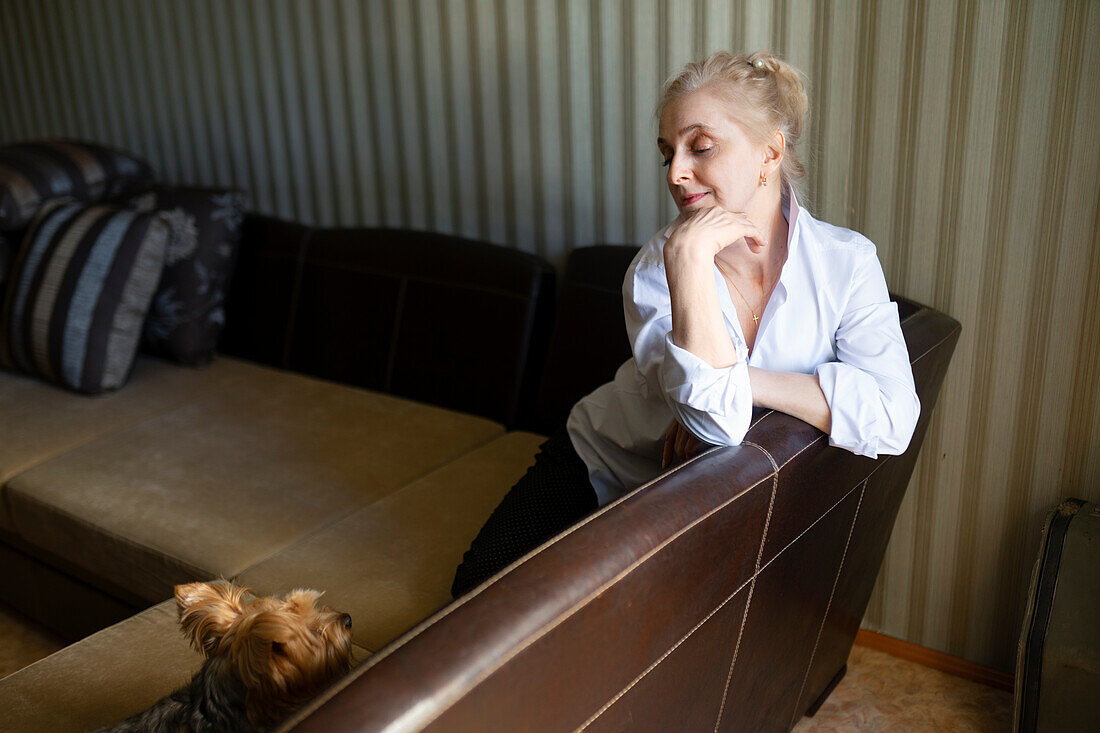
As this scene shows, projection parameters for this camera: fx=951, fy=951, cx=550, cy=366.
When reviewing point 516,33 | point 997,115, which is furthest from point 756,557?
point 516,33

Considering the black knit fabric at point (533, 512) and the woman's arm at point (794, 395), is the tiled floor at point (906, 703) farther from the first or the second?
the woman's arm at point (794, 395)

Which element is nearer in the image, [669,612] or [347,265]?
[669,612]

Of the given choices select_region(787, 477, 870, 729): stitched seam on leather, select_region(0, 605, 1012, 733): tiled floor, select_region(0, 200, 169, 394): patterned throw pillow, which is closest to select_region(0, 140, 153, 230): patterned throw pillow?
select_region(0, 200, 169, 394): patterned throw pillow

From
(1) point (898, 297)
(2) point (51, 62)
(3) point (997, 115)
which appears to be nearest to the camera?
(3) point (997, 115)

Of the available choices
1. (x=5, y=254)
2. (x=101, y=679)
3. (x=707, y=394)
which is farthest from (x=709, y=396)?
(x=5, y=254)

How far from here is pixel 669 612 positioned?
1154 millimetres

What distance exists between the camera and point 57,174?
287 centimetres

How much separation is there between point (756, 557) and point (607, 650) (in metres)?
0.33

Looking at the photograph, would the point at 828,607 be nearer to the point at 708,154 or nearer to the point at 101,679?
the point at 708,154

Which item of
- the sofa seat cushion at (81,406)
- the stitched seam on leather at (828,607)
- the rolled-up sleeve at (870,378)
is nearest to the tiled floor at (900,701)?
the stitched seam on leather at (828,607)

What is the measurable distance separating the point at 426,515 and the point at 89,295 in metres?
1.27

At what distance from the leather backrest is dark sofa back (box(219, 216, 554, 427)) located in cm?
96

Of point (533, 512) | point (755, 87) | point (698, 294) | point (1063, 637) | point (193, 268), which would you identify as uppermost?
point (755, 87)

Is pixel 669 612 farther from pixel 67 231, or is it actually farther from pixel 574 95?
pixel 67 231
